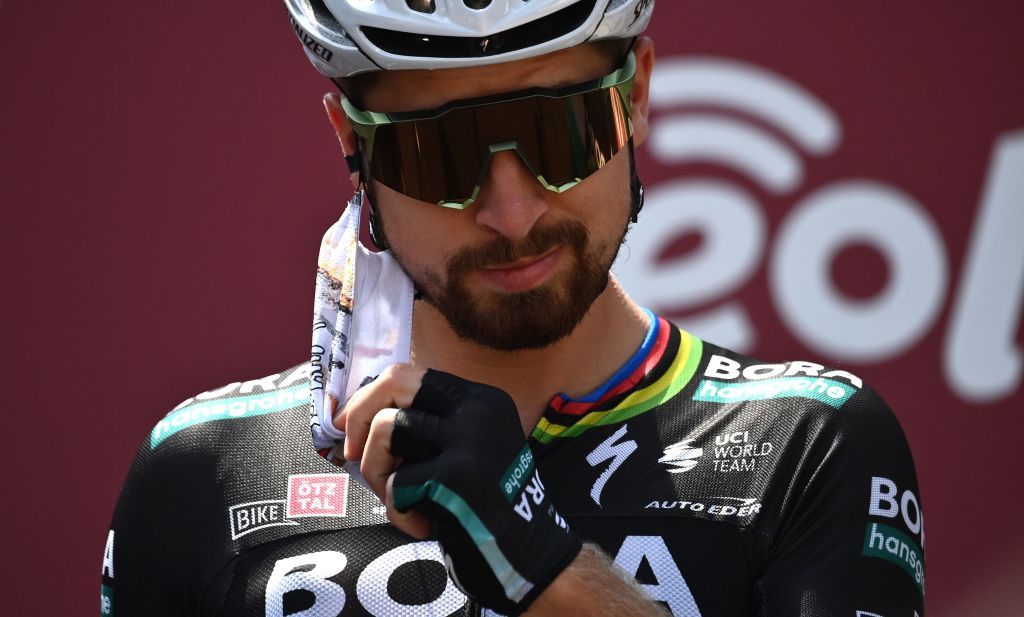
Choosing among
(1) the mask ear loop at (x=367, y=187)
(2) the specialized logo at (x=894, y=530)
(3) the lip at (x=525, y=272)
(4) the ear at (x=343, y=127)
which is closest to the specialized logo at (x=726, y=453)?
(2) the specialized logo at (x=894, y=530)

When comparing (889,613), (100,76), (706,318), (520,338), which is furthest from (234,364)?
(889,613)

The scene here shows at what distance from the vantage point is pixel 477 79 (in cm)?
193

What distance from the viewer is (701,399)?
211 cm

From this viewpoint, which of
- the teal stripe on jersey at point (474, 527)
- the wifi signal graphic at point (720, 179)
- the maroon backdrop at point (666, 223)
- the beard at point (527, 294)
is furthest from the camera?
the wifi signal graphic at point (720, 179)

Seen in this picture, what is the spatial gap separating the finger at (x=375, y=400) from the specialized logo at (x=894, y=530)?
0.71 meters

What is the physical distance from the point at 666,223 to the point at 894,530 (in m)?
2.09

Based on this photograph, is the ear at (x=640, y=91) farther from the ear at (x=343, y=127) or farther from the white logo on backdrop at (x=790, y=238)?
the white logo on backdrop at (x=790, y=238)

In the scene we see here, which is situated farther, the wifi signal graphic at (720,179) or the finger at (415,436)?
the wifi signal graphic at (720,179)

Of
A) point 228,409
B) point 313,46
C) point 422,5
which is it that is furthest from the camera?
point 228,409

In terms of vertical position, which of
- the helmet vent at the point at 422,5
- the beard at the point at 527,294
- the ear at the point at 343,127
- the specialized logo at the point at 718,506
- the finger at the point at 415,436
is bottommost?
the specialized logo at the point at 718,506

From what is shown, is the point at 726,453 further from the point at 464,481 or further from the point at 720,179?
the point at 720,179

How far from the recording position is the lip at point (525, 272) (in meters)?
1.95

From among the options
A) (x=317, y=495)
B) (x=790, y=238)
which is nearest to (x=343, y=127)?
(x=317, y=495)

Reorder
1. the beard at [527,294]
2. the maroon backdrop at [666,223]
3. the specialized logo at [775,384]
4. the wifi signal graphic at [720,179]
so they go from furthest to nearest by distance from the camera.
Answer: the wifi signal graphic at [720,179]
the maroon backdrop at [666,223]
the specialized logo at [775,384]
the beard at [527,294]
